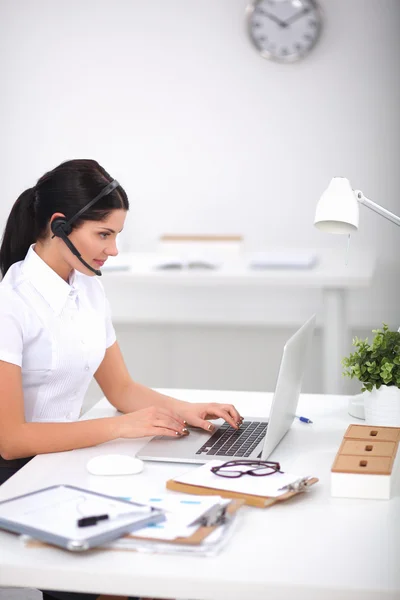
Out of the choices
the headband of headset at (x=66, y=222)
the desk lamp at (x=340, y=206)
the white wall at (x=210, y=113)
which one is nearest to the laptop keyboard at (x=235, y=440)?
the desk lamp at (x=340, y=206)

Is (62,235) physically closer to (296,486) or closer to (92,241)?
(92,241)

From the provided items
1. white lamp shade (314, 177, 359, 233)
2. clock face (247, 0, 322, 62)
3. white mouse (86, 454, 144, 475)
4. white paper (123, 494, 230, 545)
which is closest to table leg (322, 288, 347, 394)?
clock face (247, 0, 322, 62)

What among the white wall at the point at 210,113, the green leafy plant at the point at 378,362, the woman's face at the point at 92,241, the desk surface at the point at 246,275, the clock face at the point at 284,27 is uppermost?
the clock face at the point at 284,27

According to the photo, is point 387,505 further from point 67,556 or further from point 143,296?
point 143,296

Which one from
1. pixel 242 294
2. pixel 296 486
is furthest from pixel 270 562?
pixel 242 294

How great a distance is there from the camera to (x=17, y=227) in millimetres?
1930

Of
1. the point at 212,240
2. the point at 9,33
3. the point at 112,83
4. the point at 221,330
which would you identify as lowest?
the point at 221,330

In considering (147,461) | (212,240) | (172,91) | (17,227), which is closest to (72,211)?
(17,227)

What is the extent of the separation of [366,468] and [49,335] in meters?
0.75

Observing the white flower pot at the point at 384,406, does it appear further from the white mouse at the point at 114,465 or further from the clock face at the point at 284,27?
the clock face at the point at 284,27

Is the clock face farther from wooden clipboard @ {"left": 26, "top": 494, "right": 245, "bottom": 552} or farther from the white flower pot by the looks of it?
wooden clipboard @ {"left": 26, "top": 494, "right": 245, "bottom": 552}

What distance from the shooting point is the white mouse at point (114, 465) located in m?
1.45

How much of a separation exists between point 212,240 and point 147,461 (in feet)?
9.11

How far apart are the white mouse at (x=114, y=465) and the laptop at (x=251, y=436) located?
7cm
